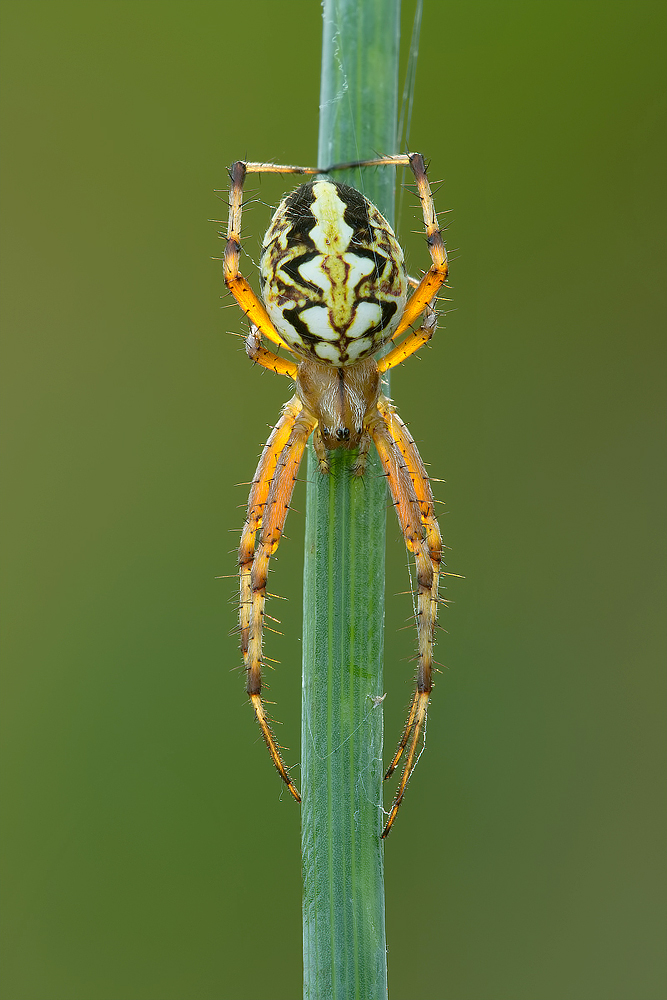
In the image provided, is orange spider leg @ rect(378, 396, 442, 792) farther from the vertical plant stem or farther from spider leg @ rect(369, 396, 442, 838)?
the vertical plant stem

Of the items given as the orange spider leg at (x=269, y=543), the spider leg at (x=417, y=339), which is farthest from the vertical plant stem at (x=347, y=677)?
the spider leg at (x=417, y=339)

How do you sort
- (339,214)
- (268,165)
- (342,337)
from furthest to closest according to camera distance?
(268,165) < (342,337) < (339,214)

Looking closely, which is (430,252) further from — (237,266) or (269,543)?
(269,543)

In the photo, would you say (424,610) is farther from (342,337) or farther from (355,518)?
(342,337)

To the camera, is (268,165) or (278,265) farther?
(268,165)

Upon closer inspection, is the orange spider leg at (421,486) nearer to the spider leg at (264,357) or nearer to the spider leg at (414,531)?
the spider leg at (414,531)

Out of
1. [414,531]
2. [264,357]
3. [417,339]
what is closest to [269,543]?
[414,531]

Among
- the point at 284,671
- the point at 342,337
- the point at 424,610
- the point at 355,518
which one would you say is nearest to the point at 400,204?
the point at 342,337

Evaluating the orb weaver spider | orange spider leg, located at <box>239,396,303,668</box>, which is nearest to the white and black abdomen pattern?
the orb weaver spider
